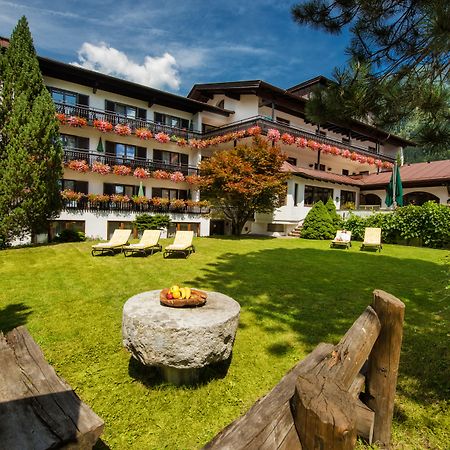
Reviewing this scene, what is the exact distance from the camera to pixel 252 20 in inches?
339

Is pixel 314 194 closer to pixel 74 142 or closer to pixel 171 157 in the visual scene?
pixel 171 157

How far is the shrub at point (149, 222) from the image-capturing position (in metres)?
21.6

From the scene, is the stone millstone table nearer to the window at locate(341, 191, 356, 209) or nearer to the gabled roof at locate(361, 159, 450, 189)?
the gabled roof at locate(361, 159, 450, 189)

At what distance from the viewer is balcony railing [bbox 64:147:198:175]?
825 inches

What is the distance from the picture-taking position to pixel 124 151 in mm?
24078

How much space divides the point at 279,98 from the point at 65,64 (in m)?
16.9

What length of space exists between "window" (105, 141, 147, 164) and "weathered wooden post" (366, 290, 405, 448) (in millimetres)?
22877

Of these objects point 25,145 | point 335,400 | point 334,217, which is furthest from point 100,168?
point 335,400

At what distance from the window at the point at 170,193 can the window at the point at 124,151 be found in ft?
9.89

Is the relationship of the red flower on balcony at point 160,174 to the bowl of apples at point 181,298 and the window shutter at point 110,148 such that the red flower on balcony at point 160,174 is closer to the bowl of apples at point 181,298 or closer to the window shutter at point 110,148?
Result: the window shutter at point 110,148

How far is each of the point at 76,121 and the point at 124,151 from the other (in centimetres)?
435

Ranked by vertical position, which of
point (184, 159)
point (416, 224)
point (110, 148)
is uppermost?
point (110, 148)

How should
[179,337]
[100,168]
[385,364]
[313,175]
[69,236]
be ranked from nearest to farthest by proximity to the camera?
1. [385,364]
2. [179,337]
3. [69,236]
4. [100,168]
5. [313,175]

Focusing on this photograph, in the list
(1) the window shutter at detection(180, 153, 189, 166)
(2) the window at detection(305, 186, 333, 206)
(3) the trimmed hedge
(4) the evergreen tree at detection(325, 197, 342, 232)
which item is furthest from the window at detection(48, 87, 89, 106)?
(3) the trimmed hedge
